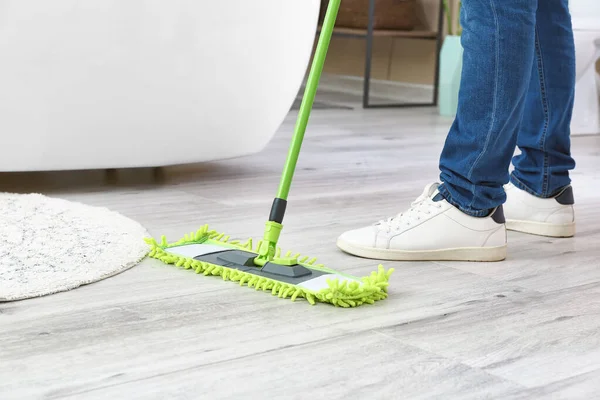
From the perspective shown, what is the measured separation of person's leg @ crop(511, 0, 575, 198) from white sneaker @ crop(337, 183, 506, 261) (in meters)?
0.22

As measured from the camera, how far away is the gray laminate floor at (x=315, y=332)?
2.64 ft

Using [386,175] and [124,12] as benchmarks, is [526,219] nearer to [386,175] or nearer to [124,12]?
[386,175]

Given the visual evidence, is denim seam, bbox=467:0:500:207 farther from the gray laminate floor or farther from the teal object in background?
the teal object in background

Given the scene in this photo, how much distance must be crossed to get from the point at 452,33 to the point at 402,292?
2986 mm

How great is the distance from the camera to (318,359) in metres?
0.87

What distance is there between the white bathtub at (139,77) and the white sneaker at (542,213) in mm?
641

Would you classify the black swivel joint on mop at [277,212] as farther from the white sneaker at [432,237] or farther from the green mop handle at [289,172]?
the white sneaker at [432,237]

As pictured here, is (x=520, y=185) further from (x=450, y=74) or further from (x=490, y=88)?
(x=450, y=74)

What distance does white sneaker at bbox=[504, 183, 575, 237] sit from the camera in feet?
5.00

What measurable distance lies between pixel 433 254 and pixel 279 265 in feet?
1.04

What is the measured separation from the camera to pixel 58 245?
1265mm

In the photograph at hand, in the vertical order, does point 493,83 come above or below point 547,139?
above

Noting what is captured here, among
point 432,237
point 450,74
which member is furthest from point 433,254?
point 450,74

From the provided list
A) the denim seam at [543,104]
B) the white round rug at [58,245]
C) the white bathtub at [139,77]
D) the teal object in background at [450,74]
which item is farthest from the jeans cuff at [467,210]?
the teal object in background at [450,74]
